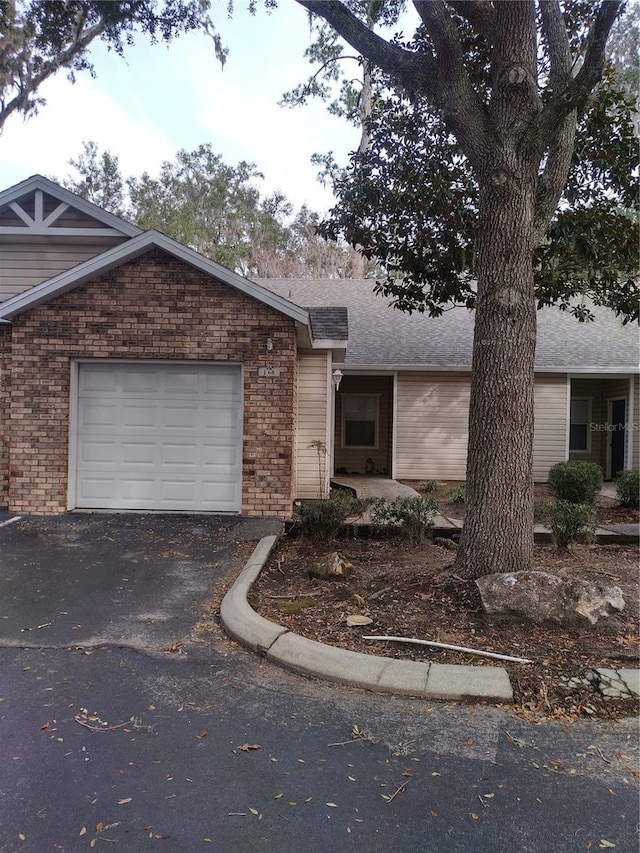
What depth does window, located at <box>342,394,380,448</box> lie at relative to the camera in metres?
15.5

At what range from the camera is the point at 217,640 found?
14.2 ft

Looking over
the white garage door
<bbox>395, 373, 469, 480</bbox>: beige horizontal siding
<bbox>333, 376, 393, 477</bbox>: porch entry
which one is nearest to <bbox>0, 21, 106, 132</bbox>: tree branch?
the white garage door

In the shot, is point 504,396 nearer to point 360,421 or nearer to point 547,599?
point 547,599

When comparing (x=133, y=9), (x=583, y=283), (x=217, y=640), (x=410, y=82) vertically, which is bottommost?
(x=217, y=640)

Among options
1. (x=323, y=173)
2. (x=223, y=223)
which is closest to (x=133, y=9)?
(x=323, y=173)

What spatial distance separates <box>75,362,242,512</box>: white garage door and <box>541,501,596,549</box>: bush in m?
4.43

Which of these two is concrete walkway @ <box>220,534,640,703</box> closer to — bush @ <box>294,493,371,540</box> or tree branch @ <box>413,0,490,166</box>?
bush @ <box>294,493,371,540</box>

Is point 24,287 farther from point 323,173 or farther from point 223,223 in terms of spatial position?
point 223,223

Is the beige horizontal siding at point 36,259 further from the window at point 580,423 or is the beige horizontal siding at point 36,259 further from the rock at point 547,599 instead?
the window at point 580,423

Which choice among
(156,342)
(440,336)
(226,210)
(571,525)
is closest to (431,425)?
(440,336)

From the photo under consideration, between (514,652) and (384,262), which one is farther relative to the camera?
(384,262)

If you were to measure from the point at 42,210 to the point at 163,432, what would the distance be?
17.1 feet

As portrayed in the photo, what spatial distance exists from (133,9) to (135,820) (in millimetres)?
10706

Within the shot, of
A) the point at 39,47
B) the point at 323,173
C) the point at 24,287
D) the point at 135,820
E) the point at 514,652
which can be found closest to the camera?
the point at 135,820
